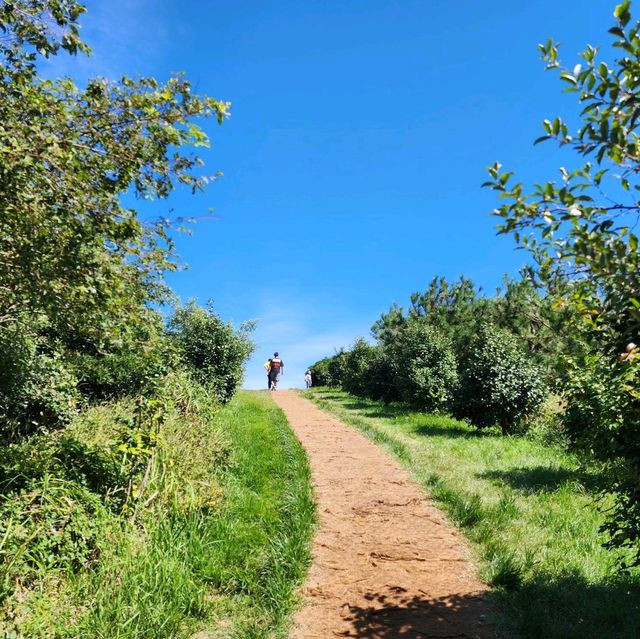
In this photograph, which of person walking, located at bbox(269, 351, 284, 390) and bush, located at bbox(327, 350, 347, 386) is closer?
person walking, located at bbox(269, 351, 284, 390)

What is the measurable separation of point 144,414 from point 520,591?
5.83 metres

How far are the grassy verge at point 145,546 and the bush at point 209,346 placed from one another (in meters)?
7.58

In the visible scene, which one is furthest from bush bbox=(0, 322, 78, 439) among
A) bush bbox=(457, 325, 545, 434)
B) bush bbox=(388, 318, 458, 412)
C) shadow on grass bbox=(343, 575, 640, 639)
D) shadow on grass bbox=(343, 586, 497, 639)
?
bush bbox=(388, 318, 458, 412)

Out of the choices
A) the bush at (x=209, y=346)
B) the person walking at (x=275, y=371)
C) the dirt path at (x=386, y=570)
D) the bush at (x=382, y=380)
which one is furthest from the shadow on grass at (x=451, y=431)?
the person walking at (x=275, y=371)

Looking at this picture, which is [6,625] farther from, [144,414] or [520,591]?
[520,591]

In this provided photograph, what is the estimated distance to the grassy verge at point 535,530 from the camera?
14.0 feet

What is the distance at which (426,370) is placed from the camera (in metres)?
18.3

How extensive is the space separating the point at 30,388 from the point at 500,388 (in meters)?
11.5

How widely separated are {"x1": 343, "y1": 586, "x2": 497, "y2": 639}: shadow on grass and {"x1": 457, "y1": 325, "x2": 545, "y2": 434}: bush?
9.32m

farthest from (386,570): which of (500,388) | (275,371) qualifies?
(275,371)

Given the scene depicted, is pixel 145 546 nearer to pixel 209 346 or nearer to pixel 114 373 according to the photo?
pixel 114 373

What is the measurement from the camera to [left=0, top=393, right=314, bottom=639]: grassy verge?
422cm

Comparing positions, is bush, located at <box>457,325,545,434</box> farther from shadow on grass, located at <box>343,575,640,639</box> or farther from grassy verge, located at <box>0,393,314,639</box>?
shadow on grass, located at <box>343,575,640,639</box>

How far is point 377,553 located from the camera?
5.66m
